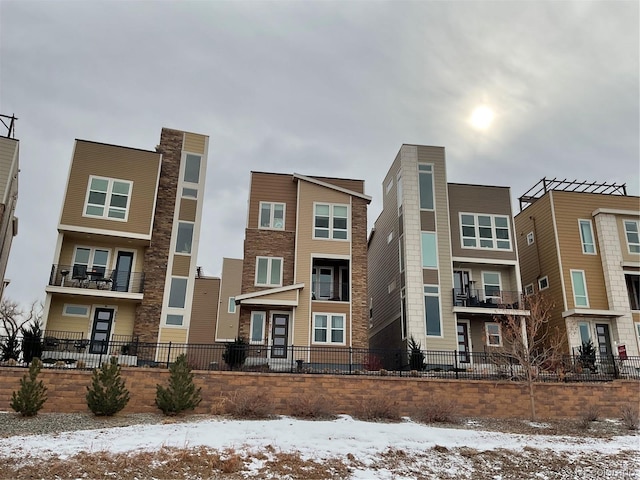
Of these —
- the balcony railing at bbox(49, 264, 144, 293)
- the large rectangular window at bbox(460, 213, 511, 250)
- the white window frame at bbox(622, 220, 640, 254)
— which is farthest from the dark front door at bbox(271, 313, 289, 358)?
the white window frame at bbox(622, 220, 640, 254)

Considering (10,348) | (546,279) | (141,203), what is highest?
(141,203)

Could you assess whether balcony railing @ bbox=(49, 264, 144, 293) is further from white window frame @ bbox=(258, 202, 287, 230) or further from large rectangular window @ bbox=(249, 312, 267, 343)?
white window frame @ bbox=(258, 202, 287, 230)

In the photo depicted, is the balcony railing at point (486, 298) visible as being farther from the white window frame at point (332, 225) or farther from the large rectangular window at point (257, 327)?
the large rectangular window at point (257, 327)

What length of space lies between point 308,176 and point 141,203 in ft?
28.4

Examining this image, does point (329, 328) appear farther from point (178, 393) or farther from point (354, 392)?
point (178, 393)

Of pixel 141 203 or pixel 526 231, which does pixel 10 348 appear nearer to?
pixel 141 203

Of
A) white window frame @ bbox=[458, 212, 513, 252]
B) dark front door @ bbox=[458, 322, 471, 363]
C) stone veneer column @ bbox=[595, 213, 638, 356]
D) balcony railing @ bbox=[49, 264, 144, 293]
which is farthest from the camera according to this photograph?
white window frame @ bbox=[458, 212, 513, 252]

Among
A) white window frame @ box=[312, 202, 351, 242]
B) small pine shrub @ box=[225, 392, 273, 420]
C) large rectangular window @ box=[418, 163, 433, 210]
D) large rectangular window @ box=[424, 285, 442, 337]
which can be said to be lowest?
small pine shrub @ box=[225, 392, 273, 420]

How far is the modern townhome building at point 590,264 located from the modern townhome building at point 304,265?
429 inches

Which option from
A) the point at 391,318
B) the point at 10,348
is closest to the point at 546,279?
the point at 391,318

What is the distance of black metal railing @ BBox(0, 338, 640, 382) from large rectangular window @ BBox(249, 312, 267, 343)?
109cm

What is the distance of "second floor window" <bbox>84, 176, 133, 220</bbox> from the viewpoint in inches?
957

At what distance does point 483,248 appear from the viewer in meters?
28.6

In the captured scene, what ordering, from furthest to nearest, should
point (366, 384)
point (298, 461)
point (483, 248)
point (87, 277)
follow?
point (483, 248)
point (87, 277)
point (366, 384)
point (298, 461)
